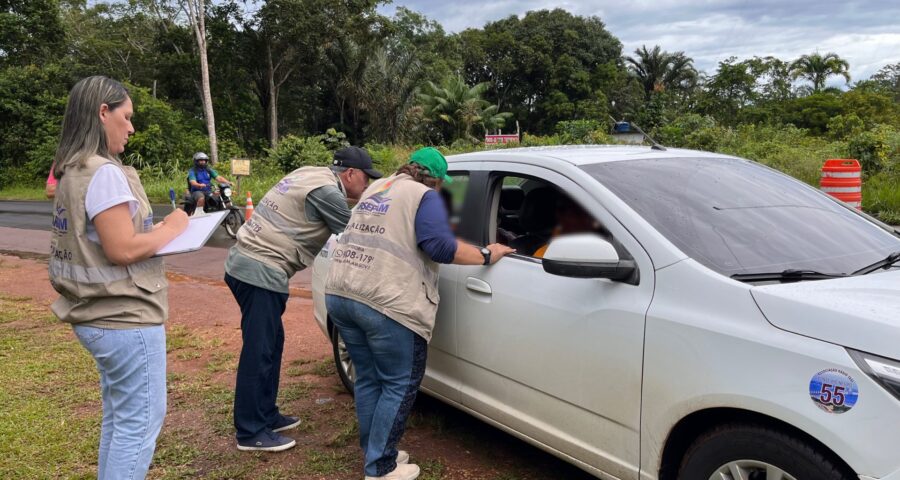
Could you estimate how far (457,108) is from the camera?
3356 centimetres

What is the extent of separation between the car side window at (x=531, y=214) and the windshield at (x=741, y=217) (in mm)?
212

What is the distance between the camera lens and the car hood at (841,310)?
1.91 meters

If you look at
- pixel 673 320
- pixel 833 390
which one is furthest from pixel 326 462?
pixel 833 390

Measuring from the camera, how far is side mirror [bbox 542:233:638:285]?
2.51 metres

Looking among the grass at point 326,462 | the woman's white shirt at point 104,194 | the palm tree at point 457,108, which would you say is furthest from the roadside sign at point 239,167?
the palm tree at point 457,108

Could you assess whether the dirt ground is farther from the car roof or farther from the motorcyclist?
the motorcyclist

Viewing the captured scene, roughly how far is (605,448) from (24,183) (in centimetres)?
3408

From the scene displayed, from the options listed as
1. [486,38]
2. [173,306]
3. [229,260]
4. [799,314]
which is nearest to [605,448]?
[799,314]

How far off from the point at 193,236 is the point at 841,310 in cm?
227

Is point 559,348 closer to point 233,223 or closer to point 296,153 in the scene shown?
point 233,223

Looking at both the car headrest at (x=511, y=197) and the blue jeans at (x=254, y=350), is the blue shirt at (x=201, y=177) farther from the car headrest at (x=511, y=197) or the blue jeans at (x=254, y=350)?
the car headrest at (x=511, y=197)

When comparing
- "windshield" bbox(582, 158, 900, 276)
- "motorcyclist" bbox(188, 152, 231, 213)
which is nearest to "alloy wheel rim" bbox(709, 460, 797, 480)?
"windshield" bbox(582, 158, 900, 276)

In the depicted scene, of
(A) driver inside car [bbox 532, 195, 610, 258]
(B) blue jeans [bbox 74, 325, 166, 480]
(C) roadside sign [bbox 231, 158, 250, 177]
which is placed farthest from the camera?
(C) roadside sign [bbox 231, 158, 250, 177]

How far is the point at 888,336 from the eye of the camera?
6.16 feet
